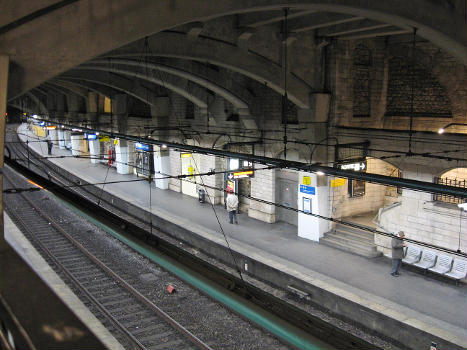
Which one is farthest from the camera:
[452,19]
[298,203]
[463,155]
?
[298,203]

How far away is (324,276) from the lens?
11.5m

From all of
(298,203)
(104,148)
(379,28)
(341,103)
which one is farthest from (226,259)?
(104,148)

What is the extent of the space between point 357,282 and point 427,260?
2.28m

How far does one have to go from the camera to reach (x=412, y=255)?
40.9 feet

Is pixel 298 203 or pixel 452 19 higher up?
pixel 452 19

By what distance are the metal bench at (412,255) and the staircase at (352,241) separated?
966 mm

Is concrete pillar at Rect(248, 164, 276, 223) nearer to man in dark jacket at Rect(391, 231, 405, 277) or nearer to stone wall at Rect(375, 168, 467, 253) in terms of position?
stone wall at Rect(375, 168, 467, 253)

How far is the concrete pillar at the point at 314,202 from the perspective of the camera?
14.7 meters

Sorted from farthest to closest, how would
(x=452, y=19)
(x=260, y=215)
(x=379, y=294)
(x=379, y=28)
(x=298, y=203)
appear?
1. (x=260, y=215)
2. (x=298, y=203)
3. (x=379, y=28)
4. (x=379, y=294)
5. (x=452, y=19)

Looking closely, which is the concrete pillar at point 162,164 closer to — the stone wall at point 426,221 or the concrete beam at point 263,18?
the concrete beam at point 263,18

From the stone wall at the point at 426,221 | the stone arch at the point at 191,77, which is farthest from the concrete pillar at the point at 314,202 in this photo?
the stone arch at the point at 191,77

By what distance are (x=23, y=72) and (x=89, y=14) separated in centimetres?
137

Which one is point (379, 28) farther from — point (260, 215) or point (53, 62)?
point (53, 62)

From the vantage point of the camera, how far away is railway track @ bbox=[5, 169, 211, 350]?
30.1 ft
